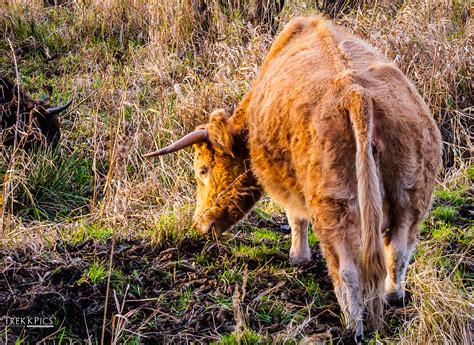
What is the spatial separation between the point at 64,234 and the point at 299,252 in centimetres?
178

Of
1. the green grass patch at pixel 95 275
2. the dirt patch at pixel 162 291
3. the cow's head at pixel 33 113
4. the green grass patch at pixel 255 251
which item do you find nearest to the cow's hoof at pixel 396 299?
the dirt patch at pixel 162 291

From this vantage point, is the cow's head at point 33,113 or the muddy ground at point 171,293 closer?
the muddy ground at point 171,293

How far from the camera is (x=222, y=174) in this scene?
19.9ft

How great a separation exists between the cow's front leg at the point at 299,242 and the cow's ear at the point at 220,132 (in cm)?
66

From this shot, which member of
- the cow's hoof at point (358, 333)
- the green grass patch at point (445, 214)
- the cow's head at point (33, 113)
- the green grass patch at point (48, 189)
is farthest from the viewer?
the cow's head at point (33, 113)

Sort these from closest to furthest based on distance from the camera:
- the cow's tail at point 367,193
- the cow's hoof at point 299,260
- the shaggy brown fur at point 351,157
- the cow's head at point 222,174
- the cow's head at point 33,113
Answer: the cow's tail at point 367,193, the shaggy brown fur at point 351,157, the cow's hoof at point 299,260, the cow's head at point 222,174, the cow's head at point 33,113

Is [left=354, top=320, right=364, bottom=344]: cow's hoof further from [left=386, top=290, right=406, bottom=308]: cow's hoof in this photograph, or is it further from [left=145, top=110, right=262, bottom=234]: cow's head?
[left=145, top=110, right=262, bottom=234]: cow's head

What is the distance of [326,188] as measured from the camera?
4.41m

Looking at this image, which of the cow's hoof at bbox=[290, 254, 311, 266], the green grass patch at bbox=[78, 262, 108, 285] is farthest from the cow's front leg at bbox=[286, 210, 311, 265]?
the green grass patch at bbox=[78, 262, 108, 285]

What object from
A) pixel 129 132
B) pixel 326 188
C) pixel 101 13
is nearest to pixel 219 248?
pixel 326 188

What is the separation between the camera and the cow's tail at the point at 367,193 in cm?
422

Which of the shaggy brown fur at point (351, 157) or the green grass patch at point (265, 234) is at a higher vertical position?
the shaggy brown fur at point (351, 157)

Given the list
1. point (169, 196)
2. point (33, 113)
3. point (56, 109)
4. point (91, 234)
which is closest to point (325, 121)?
point (91, 234)

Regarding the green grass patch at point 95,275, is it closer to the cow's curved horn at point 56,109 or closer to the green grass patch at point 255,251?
the green grass patch at point 255,251
